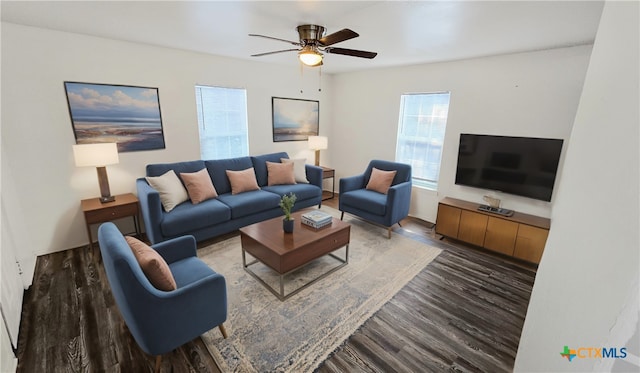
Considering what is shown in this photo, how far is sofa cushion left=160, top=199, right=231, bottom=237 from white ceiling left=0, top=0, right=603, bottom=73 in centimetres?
186

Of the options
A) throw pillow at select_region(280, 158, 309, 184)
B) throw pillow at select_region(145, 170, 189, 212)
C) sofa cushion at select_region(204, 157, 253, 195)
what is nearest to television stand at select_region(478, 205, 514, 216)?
throw pillow at select_region(280, 158, 309, 184)

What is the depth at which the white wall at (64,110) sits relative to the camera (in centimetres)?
262

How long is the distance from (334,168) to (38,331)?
461cm

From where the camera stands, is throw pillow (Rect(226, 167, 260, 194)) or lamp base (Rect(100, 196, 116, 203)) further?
throw pillow (Rect(226, 167, 260, 194))

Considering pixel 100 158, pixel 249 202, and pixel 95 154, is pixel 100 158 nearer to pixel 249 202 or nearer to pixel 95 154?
pixel 95 154

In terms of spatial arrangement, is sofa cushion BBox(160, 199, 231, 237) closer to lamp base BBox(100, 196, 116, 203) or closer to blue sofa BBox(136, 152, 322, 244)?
blue sofa BBox(136, 152, 322, 244)

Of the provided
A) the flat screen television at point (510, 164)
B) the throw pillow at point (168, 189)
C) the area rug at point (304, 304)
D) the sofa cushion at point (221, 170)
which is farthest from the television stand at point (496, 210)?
the throw pillow at point (168, 189)

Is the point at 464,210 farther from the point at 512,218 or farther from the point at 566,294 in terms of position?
the point at 566,294

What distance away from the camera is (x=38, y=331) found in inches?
77.1

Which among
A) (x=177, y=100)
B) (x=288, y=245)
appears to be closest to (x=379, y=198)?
(x=288, y=245)

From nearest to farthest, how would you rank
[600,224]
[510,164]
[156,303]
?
[600,224] → [156,303] → [510,164]

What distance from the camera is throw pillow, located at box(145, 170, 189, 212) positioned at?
122 inches

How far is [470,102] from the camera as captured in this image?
3.62 metres

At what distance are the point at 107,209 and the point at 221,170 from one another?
1375mm
